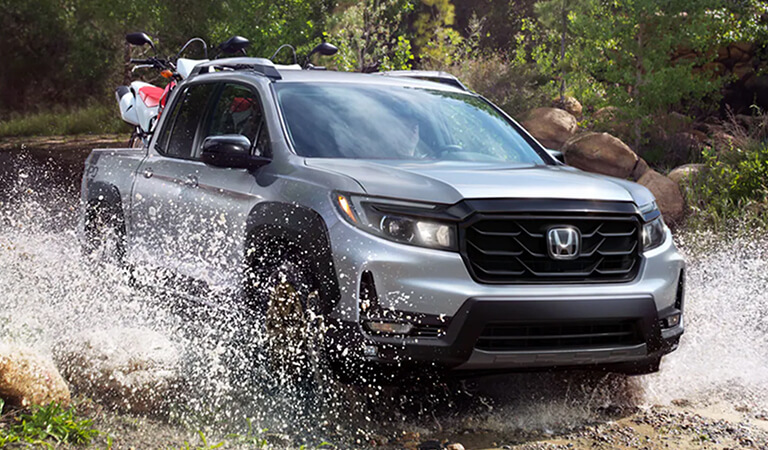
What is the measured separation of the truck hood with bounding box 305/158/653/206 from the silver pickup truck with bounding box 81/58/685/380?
11 millimetres

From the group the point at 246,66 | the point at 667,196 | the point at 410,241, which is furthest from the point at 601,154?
the point at 410,241

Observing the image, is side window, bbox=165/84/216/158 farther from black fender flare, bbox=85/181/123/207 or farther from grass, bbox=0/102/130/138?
grass, bbox=0/102/130/138

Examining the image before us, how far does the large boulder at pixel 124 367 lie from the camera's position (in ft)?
16.1

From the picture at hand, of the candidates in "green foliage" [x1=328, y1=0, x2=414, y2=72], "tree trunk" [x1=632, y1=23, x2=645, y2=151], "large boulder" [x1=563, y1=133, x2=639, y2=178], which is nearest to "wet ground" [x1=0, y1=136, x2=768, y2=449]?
"large boulder" [x1=563, y1=133, x2=639, y2=178]

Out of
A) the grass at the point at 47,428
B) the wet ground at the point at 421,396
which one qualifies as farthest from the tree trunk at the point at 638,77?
the grass at the point at 47,428

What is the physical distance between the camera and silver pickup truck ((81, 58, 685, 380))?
443 centimetres

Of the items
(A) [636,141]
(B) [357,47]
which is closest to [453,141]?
(A) [636,141]

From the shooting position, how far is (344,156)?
17.7 ft

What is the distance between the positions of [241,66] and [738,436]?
3839mm

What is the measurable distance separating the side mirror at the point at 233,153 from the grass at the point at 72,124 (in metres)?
23.4

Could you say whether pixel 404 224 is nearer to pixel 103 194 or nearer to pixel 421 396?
pixel 421 396

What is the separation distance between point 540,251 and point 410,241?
2.06 ft

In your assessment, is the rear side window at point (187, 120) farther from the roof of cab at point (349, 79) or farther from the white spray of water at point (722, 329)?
the white spray of water at point (722, 329)

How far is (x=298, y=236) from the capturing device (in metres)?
4.76
